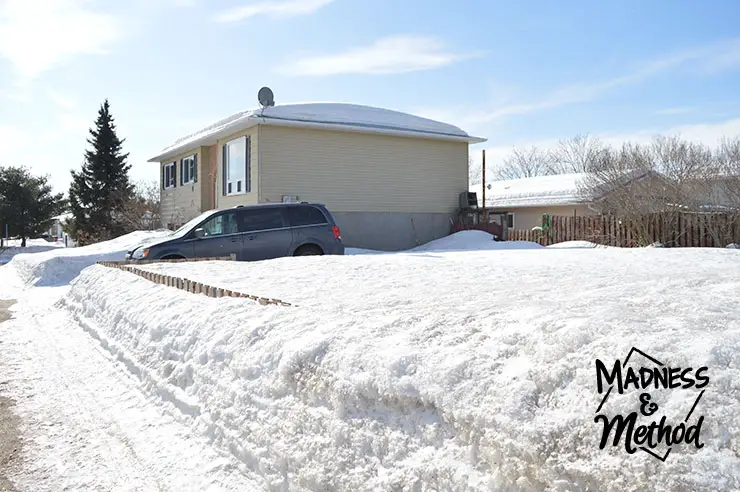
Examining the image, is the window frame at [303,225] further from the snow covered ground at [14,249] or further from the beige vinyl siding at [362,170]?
the snow covered ground at [14,249]

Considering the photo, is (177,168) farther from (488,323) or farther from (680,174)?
(488,323)

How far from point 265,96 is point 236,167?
8.76 feet

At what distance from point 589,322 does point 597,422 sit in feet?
3.48

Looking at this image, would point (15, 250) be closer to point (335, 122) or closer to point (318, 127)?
point (318, 127)

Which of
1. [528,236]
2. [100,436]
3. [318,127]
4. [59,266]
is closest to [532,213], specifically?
[528,236]

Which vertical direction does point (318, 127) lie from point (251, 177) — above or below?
above

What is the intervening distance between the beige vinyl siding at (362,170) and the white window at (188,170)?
634cm

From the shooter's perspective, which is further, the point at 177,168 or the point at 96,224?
the point at 96,224

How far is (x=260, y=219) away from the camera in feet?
44.8

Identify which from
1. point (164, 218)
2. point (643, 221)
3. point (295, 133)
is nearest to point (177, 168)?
point (164, 218)

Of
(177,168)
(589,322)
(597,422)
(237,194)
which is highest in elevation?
(177,168)

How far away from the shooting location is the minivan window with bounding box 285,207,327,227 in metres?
13.8

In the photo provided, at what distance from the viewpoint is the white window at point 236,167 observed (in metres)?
20.4

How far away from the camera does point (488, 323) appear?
3.80m
